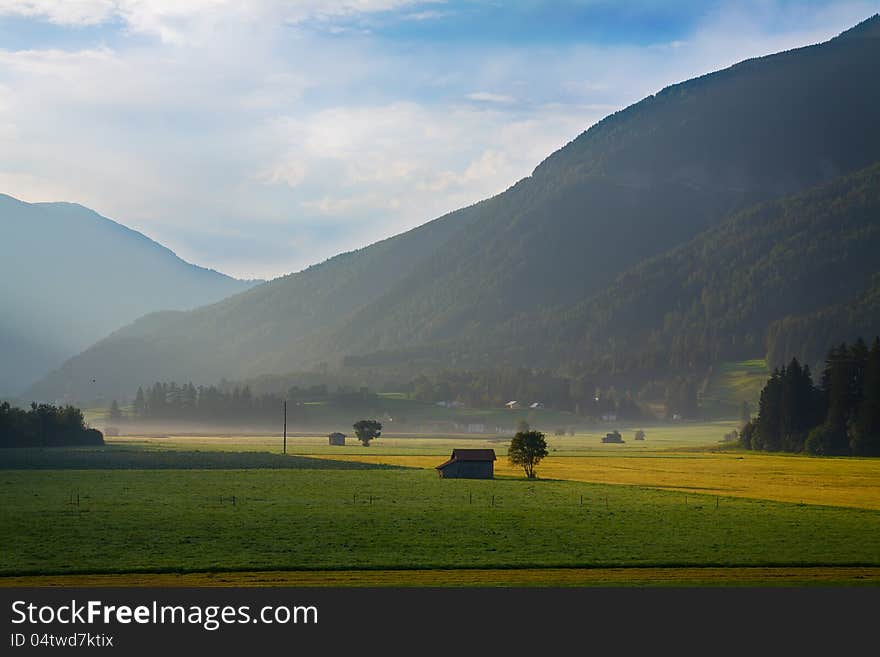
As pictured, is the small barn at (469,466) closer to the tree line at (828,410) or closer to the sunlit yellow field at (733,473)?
the sunlit yellow field at (733,473)

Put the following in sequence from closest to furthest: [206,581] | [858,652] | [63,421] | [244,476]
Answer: [858,652], [206,581], [244,476], [63,421]

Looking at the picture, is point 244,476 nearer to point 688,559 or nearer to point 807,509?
point 807,509

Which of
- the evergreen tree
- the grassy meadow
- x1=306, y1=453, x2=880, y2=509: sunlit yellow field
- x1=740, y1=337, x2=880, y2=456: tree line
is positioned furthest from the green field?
x1=740, y1=337, x2=880, y2=456: tree line

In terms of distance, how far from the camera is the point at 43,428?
147 m

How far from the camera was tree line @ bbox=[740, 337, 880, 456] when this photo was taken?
127562 mm

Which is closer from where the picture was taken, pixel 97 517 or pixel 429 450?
pixel 97 517

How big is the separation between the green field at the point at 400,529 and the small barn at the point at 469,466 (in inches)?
548

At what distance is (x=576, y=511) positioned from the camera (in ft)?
218

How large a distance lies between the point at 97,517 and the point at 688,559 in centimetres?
3123

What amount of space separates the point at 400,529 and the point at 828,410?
3659 inches

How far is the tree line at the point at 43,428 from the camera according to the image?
141250 mm

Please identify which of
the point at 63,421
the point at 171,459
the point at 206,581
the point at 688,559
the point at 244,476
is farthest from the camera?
the point at 63,421

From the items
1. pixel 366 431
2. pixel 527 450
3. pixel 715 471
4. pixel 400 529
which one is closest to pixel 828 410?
pixel 715 471

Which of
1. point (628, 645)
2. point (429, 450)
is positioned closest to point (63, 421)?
point (429, 450)
